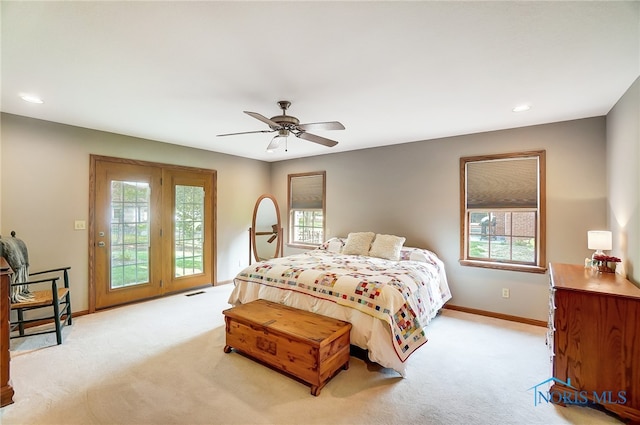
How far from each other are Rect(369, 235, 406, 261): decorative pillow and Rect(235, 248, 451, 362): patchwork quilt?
123 mm

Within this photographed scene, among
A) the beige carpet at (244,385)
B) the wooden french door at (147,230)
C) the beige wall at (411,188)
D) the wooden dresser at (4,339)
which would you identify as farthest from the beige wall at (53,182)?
the wooden dresser at (4,339)

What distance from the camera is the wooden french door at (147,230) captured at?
12.9ft

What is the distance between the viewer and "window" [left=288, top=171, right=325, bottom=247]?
5.62 meters

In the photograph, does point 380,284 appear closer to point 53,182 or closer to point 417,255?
point 417,255

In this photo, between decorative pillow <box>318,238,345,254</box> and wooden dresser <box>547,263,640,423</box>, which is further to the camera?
decorative pillow <box>318,238,345,254</box>

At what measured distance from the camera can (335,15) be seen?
159 centimetres

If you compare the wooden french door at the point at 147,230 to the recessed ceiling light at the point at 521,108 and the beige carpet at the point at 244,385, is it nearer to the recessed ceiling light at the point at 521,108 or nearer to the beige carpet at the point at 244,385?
the beige carpet at the point at 244,385

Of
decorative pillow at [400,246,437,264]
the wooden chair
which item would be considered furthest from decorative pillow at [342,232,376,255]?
the wooden chair

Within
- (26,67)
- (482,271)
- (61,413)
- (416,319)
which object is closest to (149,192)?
(26,67)

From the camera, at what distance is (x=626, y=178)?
254 cm

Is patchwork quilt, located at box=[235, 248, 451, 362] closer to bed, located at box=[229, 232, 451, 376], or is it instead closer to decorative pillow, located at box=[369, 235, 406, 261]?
bed, located at box=[229, 232, 451, 376]

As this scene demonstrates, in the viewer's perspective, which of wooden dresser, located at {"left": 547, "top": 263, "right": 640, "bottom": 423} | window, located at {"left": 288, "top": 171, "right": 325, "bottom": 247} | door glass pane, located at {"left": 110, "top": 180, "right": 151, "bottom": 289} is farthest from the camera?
window, located at {"left": 288, "top": 171, "right": 325, "bottom": 247}

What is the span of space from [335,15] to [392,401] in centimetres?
255

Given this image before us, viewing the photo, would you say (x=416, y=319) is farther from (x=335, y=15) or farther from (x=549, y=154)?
(x=549, y=154)
